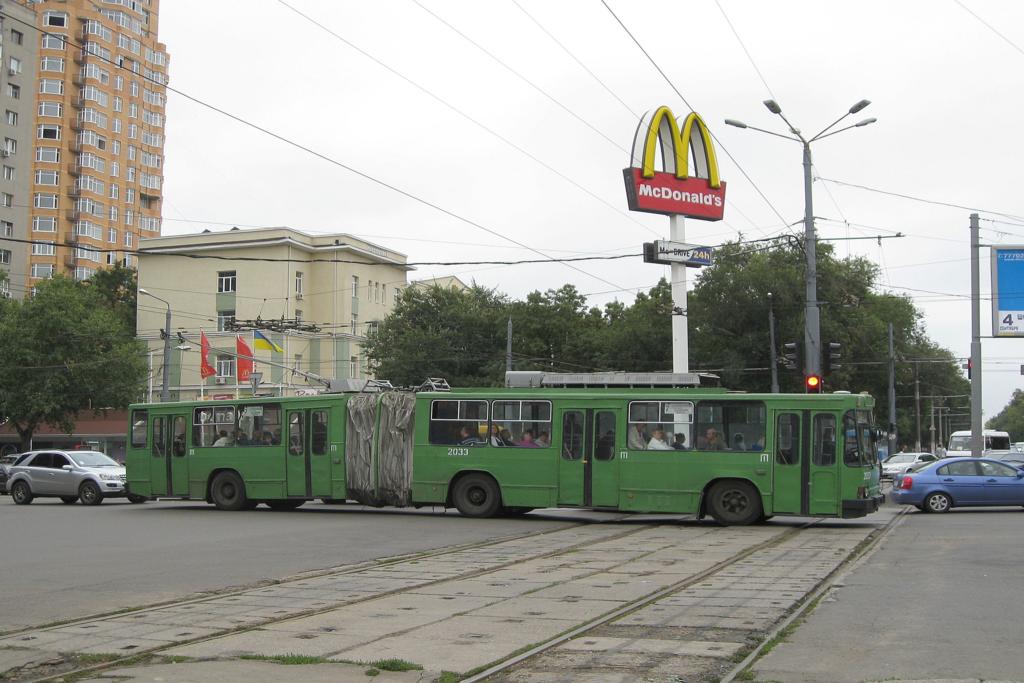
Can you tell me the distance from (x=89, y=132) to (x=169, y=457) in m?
76.7

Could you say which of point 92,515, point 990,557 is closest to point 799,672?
point 990,557

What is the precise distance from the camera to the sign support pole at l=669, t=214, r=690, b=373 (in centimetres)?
3794

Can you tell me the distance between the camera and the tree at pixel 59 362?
60.0 meters

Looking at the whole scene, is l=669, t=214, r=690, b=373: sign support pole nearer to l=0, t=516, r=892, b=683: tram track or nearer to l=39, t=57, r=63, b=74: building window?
l=0, t=516, r=892, b=683: tram track

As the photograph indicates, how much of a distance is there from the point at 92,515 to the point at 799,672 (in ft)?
68.8

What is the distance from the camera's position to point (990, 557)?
15094 mm

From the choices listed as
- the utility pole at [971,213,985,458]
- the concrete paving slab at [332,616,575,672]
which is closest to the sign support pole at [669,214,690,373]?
the utility pole at [971,213,985,458]

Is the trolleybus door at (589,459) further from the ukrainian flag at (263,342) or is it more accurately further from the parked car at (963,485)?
the ukrainian flag at (263,342)

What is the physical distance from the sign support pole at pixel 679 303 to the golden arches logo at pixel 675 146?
1.70 m

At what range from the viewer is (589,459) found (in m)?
22.5

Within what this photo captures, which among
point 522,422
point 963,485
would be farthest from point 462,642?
point 963,485

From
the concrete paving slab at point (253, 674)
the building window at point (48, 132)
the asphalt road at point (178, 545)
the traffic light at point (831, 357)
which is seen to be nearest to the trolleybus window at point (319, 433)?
the asphalt road at point (178, 545)

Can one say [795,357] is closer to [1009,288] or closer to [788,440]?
[788,440]

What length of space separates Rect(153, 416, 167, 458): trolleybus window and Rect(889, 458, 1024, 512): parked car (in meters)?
17.1
